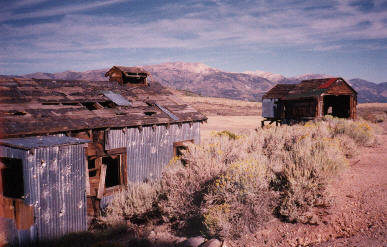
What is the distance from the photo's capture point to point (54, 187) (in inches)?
255

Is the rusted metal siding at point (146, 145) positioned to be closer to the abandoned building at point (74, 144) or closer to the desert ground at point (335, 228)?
the abandoned building at point (74, 144)

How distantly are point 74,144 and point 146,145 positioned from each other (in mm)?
3112

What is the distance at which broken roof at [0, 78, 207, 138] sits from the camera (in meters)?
7.14

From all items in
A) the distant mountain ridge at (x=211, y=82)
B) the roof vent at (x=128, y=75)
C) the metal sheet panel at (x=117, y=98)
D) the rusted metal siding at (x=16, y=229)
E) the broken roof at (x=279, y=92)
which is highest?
the distant mountain ridge at (x=211, y=82)

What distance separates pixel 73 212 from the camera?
6.85 m

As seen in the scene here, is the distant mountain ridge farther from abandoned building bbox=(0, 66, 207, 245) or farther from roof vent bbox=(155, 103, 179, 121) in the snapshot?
abandoned building bbox=(0, 66, 207, 245)

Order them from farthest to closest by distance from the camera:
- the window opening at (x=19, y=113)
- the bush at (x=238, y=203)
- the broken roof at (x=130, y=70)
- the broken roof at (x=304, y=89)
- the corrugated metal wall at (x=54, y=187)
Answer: the broken roof at (x=304, y=89) < the broken roof at (x=130, y=70) < the window opening at (x=19, y=113) < the corrugated metal wall at (x=54, y=187) < the bush at (x=238, y=203)

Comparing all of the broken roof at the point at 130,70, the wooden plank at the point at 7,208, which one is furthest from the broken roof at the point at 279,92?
the wooden plank at the point at 7,208

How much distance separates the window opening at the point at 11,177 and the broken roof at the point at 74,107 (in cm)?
73

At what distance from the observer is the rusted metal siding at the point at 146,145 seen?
28.8ft

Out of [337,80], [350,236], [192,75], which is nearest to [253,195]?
[350,236]

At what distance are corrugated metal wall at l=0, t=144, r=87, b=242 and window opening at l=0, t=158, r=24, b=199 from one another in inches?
21.5

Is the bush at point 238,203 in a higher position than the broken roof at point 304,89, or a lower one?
lower

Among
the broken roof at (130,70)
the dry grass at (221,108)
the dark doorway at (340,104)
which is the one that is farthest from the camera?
the dry grass at (221,108)
